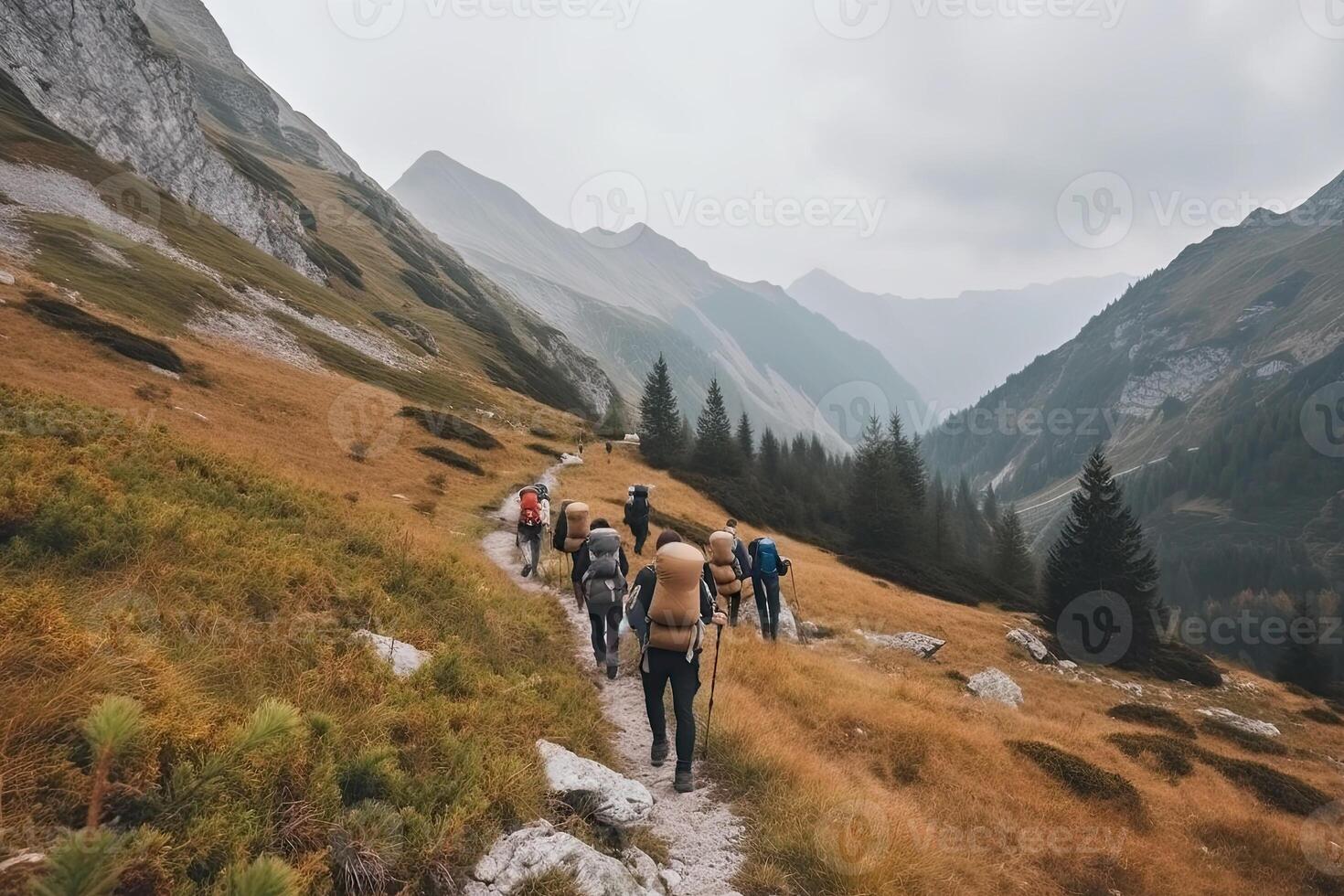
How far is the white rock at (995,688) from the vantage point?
60.6 feet

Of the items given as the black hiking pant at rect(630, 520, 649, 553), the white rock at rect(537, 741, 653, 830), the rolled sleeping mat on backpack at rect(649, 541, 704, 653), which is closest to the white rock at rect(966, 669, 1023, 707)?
the black hiking pant at rect(630, 520, 649, 553)

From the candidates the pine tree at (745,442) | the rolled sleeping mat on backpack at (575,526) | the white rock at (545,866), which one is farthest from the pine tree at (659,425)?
the white rock at (545,866)

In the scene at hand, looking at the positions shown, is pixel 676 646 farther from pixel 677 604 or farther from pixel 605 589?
pixel 605 589

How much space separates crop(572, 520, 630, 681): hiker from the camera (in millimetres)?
10383

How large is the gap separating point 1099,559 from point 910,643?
33.5 meters

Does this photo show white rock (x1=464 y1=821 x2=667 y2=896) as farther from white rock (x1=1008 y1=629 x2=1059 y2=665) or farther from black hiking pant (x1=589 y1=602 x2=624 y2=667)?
white rock (x1=1008 y1=629 x2=1059 y2=665)

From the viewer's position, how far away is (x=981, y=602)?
44.6 m

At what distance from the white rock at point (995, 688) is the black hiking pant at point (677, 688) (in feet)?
48.7

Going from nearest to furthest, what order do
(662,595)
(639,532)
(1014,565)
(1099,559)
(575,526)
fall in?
(662,595) < (575,526) < (639,532) < (1099,559) < (1014,565)

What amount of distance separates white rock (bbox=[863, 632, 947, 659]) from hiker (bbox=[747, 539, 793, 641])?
7.91m

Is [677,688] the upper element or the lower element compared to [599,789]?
upper

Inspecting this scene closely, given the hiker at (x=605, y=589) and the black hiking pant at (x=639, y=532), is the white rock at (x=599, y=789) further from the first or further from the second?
the black hiking pant at (x=639, y=532)

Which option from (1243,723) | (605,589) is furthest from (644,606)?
(1243,723)

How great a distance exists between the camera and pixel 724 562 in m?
13.4
